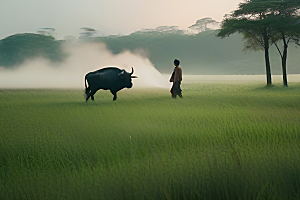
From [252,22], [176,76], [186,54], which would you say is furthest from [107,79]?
[186,54]

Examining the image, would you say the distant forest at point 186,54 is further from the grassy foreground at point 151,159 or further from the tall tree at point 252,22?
the grassy foreground at point 151,159

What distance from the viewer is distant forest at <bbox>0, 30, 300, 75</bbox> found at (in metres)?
134

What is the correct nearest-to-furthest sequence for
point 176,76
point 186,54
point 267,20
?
point 176,76, point 267,20, point 186,54

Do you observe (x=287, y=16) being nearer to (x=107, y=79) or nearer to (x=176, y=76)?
(x=176, y=76)

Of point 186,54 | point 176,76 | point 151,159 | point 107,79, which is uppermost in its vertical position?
point 186,54

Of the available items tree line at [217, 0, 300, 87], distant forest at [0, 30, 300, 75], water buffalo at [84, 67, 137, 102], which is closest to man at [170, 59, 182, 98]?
water buffalo at [84, 67, 137, 102]

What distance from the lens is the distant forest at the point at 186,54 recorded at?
134 m

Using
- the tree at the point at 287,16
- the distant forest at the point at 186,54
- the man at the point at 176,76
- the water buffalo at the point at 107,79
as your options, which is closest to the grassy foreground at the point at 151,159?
the water buffalo at the point at 107,79

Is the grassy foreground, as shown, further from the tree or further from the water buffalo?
the tree

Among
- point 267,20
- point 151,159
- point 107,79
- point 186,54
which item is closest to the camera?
point 151,159

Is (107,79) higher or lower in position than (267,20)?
lower

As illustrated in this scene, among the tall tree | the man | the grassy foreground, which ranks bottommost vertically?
the grassy foreground

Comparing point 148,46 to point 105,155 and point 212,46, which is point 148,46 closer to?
point 212,46

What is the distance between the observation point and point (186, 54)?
189875 mm
